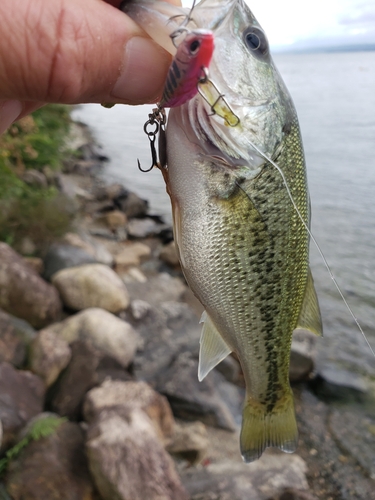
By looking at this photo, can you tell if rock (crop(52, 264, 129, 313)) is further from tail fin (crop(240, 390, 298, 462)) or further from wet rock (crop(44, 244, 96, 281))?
tail fin (crop(240, 390, 298, 462))

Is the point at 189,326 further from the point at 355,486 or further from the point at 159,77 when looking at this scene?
the point at 159,77

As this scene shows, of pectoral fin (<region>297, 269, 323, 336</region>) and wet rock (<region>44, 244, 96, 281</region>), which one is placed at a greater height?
pectoral fin (<region>297, 269, 323, 336</region>)

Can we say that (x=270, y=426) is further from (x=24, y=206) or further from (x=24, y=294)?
(x=24, y=206)

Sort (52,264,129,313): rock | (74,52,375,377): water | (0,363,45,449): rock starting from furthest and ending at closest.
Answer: (74,52,375,377): water
(52,264,129,313): rock
(0,363,45,449): rock

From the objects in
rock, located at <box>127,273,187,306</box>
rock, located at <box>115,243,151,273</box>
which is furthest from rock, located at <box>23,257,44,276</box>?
rock, located at <box>115,243,151,273</box>

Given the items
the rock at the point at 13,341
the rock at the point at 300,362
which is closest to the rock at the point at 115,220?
the rock at the point at 300,362

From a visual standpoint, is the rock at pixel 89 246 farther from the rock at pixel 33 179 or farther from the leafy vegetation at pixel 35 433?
the leafy vegetation at pixel 35 433

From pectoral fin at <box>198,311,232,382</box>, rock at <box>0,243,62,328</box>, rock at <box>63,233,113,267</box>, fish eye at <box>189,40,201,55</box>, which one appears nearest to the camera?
fish eye at <box>189,40,201,55</box>
